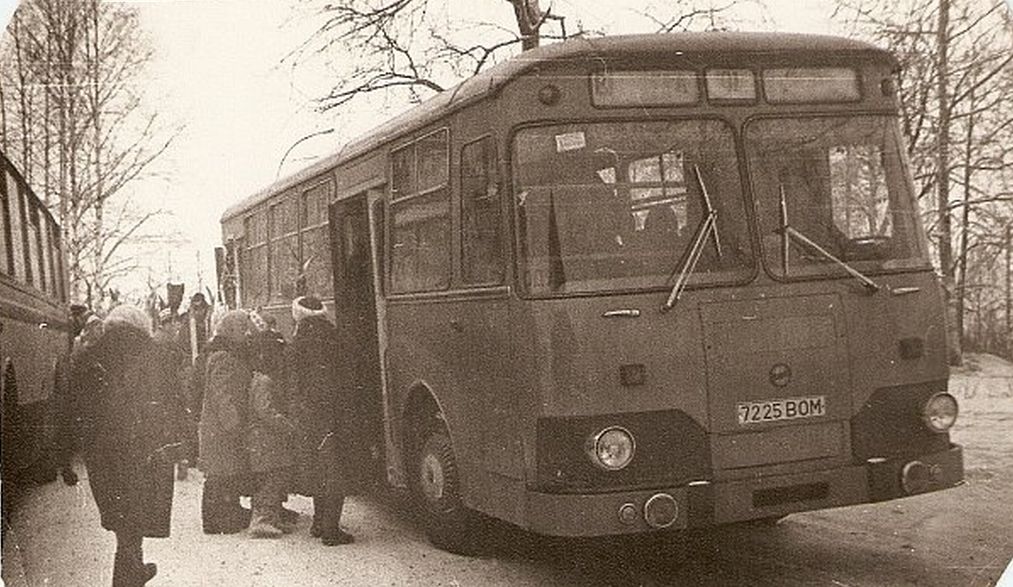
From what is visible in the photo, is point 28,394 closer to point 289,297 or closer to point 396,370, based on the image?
point 289,297

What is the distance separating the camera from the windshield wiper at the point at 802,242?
12.7 ft

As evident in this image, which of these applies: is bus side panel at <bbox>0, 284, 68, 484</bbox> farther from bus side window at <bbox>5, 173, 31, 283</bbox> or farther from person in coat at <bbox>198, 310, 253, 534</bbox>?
person in coat at <bbox>198, 310, 253, 534</bbox>

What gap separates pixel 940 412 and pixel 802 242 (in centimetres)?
64

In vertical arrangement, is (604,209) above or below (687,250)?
above

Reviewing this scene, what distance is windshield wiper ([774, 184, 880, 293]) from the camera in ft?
12.7

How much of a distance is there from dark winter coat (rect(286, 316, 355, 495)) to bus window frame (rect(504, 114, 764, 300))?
60cm

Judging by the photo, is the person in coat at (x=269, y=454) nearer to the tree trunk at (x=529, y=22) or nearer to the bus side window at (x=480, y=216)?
→ the bus side window at (x=480, y=216)

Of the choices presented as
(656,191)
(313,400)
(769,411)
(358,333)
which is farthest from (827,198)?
(313,400)

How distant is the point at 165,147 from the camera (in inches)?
143

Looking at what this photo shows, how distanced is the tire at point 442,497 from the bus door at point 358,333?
16 centimetres

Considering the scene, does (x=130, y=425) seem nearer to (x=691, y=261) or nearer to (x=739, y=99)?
(x=691, y=261)

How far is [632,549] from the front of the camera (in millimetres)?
3896

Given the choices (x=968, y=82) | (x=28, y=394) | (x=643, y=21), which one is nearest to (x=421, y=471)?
(x=28, y=394)

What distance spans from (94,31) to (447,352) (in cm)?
142
